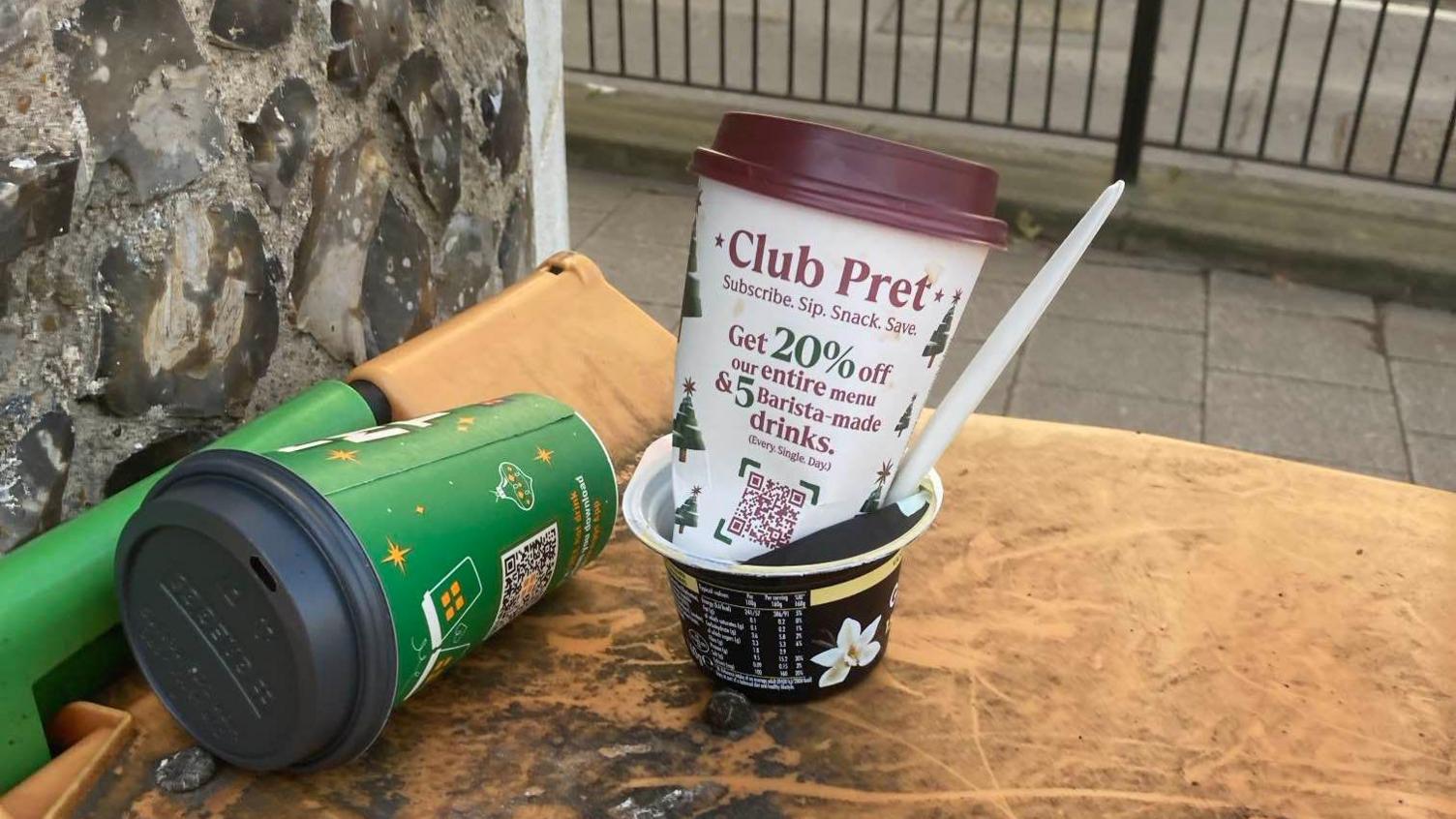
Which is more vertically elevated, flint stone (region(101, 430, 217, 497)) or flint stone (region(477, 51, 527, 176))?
flint stone (region(477, 51, 527, 176))

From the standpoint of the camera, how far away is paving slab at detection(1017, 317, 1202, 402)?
2.87 metres

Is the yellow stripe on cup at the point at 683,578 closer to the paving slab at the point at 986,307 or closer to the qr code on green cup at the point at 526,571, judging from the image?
the qr code on green cup at the point at 526,571

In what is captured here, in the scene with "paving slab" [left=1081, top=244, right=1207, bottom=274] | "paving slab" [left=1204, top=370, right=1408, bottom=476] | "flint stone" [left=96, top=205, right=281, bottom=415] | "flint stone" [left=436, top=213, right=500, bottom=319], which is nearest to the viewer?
"flint stone" [left=96, top=205, right=281, bottom=415]

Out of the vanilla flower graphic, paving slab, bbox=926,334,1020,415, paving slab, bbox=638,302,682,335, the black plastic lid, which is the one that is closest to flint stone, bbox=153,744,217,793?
the black plastic lid

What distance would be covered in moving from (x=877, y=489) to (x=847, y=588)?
0.26 ft

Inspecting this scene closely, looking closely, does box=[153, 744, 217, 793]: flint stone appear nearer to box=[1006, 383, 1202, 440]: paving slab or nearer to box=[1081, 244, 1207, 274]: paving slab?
box=[1006, 383, 1202, 440]: paving slab

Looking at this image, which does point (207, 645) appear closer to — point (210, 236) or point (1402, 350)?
point (210, 236)

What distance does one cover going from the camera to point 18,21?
95 centimetres

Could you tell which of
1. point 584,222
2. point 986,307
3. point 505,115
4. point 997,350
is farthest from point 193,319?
point 584,222

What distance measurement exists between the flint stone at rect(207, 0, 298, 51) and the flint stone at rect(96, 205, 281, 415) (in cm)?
15

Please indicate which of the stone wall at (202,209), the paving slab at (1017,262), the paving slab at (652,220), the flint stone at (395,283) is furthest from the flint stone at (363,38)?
the paving slab at (1017,262)

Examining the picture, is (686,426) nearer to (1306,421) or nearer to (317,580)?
(317,580)

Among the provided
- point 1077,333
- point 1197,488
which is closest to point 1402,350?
point 1077,333

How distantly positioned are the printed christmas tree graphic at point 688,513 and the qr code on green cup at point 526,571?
0.12 meters
